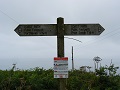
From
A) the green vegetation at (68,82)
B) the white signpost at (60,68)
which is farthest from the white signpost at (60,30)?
the green vegetation at (68,82)

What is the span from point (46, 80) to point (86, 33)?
2.45m

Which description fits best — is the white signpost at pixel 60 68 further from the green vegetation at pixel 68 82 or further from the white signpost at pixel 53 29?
the green vegetation at pixel 68 82

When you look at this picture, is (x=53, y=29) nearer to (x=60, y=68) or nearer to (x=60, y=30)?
(x=60, y=30)

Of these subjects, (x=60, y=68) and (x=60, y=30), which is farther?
(x=60, y=30)

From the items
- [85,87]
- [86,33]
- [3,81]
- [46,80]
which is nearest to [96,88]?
[85,87]

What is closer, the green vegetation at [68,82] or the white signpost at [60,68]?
the white signpost at [60,68]

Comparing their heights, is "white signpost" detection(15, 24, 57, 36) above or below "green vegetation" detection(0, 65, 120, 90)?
above

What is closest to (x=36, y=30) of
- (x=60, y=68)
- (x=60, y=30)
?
(x=60, y=30)

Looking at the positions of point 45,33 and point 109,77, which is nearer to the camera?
point 45,33

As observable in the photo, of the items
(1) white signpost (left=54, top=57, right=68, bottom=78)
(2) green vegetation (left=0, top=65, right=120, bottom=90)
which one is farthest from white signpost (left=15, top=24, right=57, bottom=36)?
(2) green vegetation (left=0, top=65, right=120, bottom=90)

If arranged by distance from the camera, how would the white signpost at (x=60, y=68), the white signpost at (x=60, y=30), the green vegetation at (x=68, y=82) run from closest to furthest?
the white signpost at (x=60, y=68)
the white signpost at (x=60, y=30)
the green vegetation at (x=68, y=82)

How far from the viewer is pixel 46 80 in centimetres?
866

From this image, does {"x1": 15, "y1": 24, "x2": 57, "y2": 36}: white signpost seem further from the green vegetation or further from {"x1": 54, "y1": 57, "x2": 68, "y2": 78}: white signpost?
the green vegetation

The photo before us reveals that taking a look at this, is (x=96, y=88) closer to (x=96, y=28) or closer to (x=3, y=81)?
(x=96, y=28)
